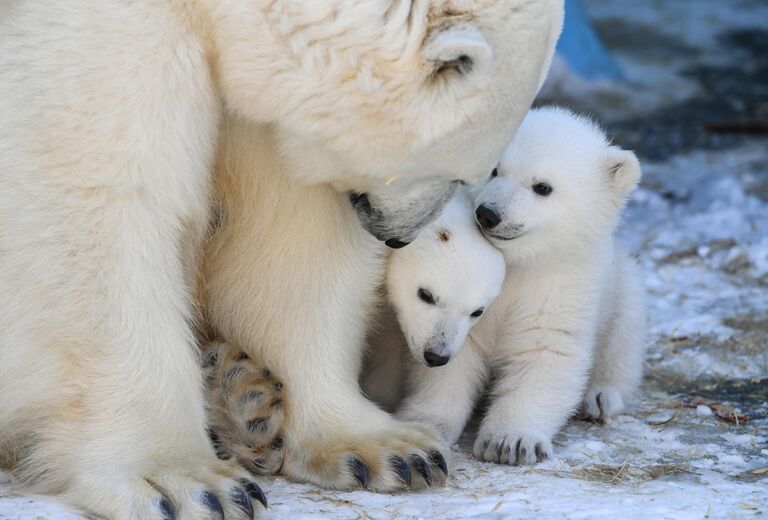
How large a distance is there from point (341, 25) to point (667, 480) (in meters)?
1.37

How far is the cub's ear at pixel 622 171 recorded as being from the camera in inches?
136

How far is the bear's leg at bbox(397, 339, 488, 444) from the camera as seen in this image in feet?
11.1

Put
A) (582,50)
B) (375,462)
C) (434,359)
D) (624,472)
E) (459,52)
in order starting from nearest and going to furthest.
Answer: (459,52) → (375,462) → (624,472) → (434,359) → (582,50)

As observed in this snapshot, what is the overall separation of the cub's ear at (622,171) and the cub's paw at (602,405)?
0.59 m

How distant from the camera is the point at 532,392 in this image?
3350 millimetres

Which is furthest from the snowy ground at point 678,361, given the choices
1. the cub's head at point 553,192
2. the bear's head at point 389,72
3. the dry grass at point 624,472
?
the bear's head at point 389,72

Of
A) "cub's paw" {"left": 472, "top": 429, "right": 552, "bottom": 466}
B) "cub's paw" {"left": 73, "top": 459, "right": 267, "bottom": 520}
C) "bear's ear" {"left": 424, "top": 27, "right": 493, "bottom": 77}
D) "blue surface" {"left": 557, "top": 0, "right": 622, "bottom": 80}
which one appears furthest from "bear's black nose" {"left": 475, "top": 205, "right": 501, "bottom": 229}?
"blue surface" {"left": 557, "top": 0, "right": 622, "bottom": 80}

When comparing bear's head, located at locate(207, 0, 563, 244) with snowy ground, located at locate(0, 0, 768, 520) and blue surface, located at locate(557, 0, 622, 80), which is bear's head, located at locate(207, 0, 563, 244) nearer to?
snowy ground, located at locate(0, 0, 768, 520)

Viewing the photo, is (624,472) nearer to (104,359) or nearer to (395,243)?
(395,243)

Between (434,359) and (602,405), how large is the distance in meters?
0.67

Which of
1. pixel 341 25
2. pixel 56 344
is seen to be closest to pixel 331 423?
pixel 56 344

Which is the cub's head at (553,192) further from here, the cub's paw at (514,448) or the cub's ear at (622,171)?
the cub's paw at (514,448)

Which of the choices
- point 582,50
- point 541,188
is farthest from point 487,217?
point 582,50

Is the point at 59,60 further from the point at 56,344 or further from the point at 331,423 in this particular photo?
the point at 331,423
